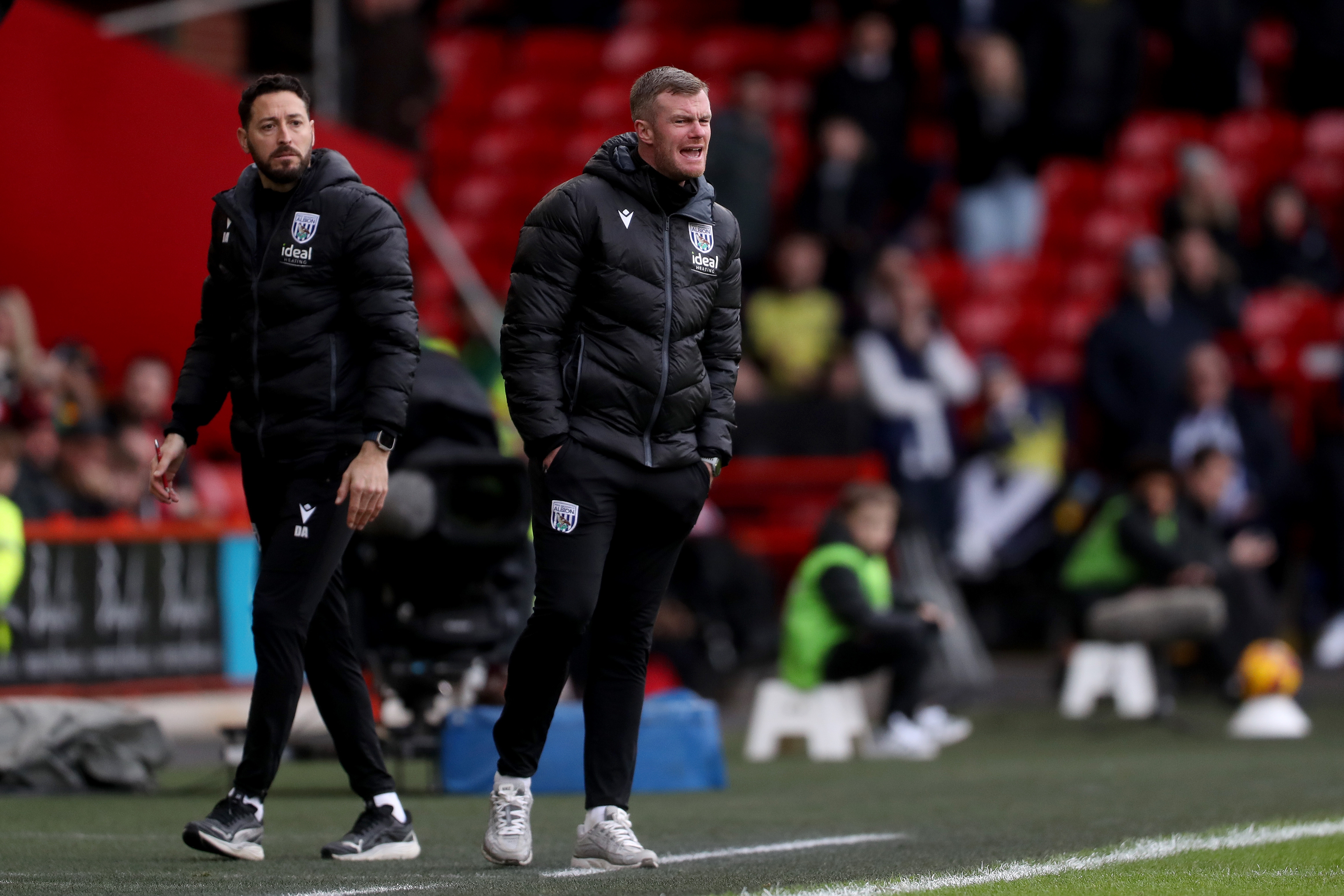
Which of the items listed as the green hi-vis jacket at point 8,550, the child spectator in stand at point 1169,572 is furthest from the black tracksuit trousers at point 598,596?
the child spectator in stand at point 1169,572

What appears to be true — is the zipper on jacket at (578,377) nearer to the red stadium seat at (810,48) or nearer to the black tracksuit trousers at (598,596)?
the black tracksuit trousers at (598,596)

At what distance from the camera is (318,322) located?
6215mm

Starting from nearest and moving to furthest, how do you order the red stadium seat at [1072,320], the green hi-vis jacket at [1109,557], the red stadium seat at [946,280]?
the green hi-vis jacket at [1109,557] < the red stadium seat at [1072,320] < the red stadium seat at [946,280]

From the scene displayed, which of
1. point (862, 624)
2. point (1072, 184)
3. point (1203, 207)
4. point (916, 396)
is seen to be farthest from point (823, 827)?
point (1072, 184)

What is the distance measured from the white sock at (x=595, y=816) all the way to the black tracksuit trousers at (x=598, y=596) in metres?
0.01

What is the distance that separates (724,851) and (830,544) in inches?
189

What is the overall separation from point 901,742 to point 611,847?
5.28 metres

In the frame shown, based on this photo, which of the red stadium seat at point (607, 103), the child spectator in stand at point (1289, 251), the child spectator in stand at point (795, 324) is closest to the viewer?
the child spectator in stand at point (795, 324)

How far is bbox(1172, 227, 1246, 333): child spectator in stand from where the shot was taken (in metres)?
16.5

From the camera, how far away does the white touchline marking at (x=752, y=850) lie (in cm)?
602

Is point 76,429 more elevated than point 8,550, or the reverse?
point 76,429

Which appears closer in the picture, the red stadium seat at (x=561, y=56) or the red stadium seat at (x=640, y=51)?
the red stadium seat at (x=640, y=51)

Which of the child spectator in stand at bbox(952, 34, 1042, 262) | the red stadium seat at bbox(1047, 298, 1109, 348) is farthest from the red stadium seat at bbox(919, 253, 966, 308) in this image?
the red stadium seat at bbox(1047, 298, 1109, 348)

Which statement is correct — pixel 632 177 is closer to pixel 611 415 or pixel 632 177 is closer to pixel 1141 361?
pixel 611 415
